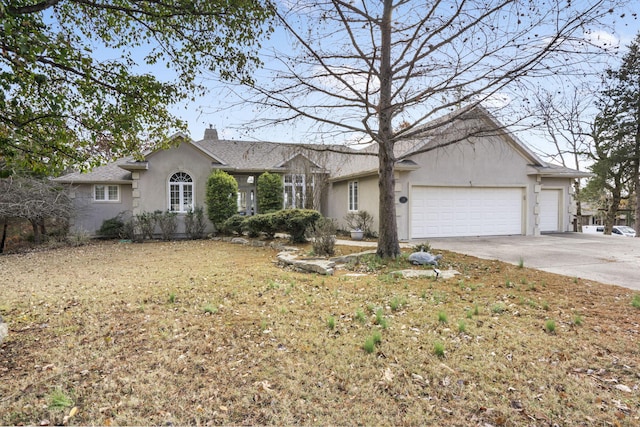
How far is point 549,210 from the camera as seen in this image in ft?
50.8

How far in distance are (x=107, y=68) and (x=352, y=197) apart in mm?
11542

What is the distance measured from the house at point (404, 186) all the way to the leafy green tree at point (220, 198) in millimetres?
1022

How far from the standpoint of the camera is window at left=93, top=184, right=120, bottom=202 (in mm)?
15734

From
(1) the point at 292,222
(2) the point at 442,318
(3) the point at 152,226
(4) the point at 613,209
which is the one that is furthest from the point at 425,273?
(4) the point at 613,209

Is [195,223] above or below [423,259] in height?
above

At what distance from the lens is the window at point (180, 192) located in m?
15.2

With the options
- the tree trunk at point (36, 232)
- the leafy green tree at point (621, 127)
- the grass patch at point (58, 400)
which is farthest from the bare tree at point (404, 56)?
the leafy green tree at point (621, 127)

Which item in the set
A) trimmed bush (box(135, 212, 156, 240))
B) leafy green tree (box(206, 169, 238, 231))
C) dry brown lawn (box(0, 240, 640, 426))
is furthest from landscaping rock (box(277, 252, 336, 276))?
trimmed bush (box(135, 212, 156, 240))

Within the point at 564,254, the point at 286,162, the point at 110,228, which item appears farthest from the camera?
the point at 286,162

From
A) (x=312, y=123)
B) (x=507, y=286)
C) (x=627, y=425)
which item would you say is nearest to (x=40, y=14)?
(x=312, y=123)

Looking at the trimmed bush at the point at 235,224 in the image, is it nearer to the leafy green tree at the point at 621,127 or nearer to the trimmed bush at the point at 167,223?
the trimmed bush at the point at 167,223

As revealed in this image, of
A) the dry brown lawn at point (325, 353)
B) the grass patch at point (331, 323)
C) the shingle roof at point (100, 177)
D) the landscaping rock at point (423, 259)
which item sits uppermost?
the shingle roof at point (100, 177)

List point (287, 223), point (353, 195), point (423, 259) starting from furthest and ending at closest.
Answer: point (353, 195) < point (287, 223) < point (423, 259)

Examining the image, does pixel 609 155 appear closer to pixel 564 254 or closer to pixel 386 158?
pixel 564 254
